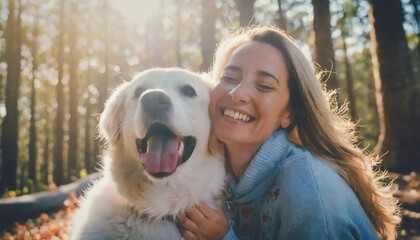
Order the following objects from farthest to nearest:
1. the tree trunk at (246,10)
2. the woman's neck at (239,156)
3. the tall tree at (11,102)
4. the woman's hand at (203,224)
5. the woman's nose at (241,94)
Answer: the tall tree at (11,102)
the tree trunk at (246,10)
the woman's neck at (239,156)
the woman's nose at (241,94)
the woman's hand at (203,224)

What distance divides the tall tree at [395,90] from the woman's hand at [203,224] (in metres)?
5.75

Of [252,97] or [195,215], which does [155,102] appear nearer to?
[252,97]

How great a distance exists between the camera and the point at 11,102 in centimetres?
1203

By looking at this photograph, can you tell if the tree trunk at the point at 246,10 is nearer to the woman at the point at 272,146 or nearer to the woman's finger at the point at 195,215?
the woman at the point at 272,146

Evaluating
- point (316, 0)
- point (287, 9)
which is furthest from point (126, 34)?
point (316, 0)

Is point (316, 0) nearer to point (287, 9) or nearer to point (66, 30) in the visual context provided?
point (287, 9)

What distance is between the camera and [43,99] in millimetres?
22375

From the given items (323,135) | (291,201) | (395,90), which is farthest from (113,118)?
(395,90)

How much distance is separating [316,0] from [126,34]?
1472cm

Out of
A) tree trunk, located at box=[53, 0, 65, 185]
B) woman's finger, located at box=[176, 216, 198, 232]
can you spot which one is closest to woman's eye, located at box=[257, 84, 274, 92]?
woman's finger, located at box=[176, 216, 198, 232]

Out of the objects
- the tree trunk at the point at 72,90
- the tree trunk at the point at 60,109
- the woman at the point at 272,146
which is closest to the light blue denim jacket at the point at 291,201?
the woman at the point at 272,146

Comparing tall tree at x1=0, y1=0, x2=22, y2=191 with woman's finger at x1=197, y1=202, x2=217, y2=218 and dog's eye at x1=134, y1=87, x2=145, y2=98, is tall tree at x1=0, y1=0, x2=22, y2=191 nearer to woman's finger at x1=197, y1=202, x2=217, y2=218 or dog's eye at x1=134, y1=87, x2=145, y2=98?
Answer: dog's eye at x1=134, y1=87, x2=145, y2=98

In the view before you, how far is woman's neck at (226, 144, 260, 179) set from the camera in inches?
109

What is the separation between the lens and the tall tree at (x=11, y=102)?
1145cm
